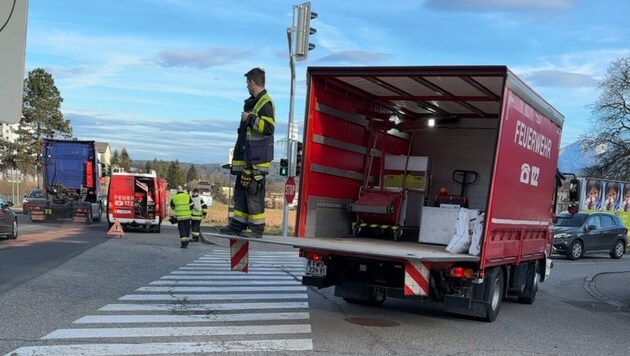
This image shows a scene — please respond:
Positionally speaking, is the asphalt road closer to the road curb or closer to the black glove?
the road curb

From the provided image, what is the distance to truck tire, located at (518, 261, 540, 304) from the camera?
37.2 ft

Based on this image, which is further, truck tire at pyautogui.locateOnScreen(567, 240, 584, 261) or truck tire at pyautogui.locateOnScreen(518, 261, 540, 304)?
truck tire at pyautogui.locateOnScreen(567, 240, 584, 261)

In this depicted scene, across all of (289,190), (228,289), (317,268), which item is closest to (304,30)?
(289,190)

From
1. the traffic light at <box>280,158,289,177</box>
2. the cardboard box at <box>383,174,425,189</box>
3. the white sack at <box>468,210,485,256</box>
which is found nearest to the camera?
the white sack at <box>468,210,485,256</box>

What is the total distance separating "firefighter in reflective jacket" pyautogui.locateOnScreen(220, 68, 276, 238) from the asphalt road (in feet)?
Result: 4.20

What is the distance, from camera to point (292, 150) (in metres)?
19.7

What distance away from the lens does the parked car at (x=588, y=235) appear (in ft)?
73.4

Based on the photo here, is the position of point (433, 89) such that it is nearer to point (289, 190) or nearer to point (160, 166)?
point (289, 190)

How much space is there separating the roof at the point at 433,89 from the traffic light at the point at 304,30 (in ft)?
19.3

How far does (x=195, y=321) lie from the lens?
26.2ft

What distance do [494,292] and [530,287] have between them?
8.76 feet

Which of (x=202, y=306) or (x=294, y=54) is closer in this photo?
(x=202, y=306)

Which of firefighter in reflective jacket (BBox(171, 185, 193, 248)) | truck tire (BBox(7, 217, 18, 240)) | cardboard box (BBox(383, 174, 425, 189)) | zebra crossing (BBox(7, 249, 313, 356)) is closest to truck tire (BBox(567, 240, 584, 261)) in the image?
firefighter in reflective jacket (BBox(171, 185, 193, 248))

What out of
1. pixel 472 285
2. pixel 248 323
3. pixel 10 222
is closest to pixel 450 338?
pixel 472 285
